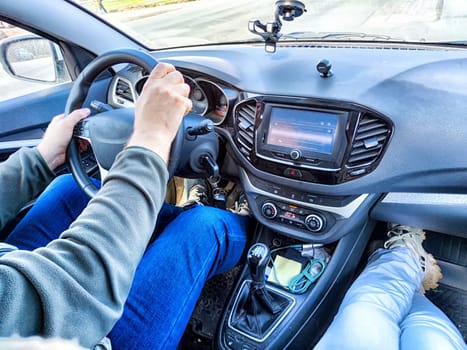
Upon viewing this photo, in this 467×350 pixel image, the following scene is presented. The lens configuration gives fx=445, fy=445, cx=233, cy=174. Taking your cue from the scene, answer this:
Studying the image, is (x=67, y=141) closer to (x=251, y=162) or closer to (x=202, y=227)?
(x=202, y=227)

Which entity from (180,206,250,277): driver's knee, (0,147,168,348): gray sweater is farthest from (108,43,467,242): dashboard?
(0,147,168,348): gray sweater

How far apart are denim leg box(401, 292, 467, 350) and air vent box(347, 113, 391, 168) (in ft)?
1.20

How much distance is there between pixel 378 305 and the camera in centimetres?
94

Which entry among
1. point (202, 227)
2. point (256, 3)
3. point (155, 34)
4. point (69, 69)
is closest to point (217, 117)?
point (202, 227)

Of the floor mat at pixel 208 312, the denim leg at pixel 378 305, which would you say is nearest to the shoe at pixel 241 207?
the floor mat at pixel 208 312

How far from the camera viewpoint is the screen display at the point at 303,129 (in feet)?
3.70

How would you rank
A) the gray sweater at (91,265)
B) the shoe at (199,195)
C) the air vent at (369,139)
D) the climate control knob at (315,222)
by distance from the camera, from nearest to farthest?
1. the gray sweater at (91,265)
2. the air vent at (369,139)
3. the climate control knob at (315,222)
4. the shoe at (199,195)

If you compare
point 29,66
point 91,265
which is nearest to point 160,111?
Answer: point 91,265

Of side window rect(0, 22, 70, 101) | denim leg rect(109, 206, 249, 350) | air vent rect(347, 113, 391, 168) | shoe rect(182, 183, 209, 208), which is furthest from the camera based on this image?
side window rect(0, 22, 70, 101)

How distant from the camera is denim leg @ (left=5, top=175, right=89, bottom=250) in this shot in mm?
1063

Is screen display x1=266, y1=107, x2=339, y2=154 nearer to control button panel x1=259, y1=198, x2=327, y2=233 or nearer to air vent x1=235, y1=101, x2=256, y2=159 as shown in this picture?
air vent x1=235, y1=101, x2=256, y2=159

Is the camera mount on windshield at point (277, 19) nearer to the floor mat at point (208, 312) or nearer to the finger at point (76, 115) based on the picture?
the finger at point (76, 115)

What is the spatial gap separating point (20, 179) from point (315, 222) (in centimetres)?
75

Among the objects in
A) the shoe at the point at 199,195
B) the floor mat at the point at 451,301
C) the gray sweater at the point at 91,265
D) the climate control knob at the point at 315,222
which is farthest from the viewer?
the shoe at the point at 199,195
